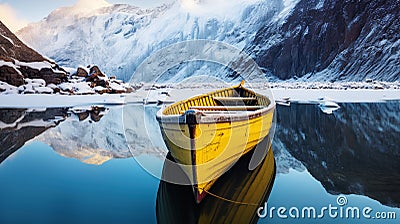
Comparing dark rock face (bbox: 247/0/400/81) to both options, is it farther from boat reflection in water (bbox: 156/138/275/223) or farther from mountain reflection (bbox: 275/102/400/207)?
boat reflection in water (bbox: 156/138/275/223)

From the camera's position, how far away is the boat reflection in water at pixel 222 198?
792cm

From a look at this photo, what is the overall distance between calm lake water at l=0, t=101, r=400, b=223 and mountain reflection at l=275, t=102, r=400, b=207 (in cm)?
4

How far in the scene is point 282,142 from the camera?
1702cm

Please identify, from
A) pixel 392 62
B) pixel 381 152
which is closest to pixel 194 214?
pixel 381 152

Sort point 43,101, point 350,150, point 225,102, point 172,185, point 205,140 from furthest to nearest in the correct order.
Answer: point 43,101, point 225,102, point 350,150, point 172,185, point 205,140

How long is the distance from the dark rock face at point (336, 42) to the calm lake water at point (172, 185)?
270 feet

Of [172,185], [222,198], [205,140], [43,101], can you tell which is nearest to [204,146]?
[205,140]

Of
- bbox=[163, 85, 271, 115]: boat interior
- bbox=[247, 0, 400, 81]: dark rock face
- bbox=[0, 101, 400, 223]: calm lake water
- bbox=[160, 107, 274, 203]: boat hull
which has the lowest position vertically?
bbox=[247, 0, 400, 81]: dark rock face

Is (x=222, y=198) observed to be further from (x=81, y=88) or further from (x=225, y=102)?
(x=81, y=88)

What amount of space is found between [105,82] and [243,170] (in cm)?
4784

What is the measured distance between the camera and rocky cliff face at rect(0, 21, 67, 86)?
47.9m

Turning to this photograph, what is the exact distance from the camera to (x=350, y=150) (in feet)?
46.6

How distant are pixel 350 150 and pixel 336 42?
11123 cm

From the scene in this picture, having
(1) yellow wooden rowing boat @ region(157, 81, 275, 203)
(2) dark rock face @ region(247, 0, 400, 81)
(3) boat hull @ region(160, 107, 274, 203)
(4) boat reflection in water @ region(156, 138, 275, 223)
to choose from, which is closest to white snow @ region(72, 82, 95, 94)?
(4) boat reflection in water @ region(156, 138, 275, 223)
